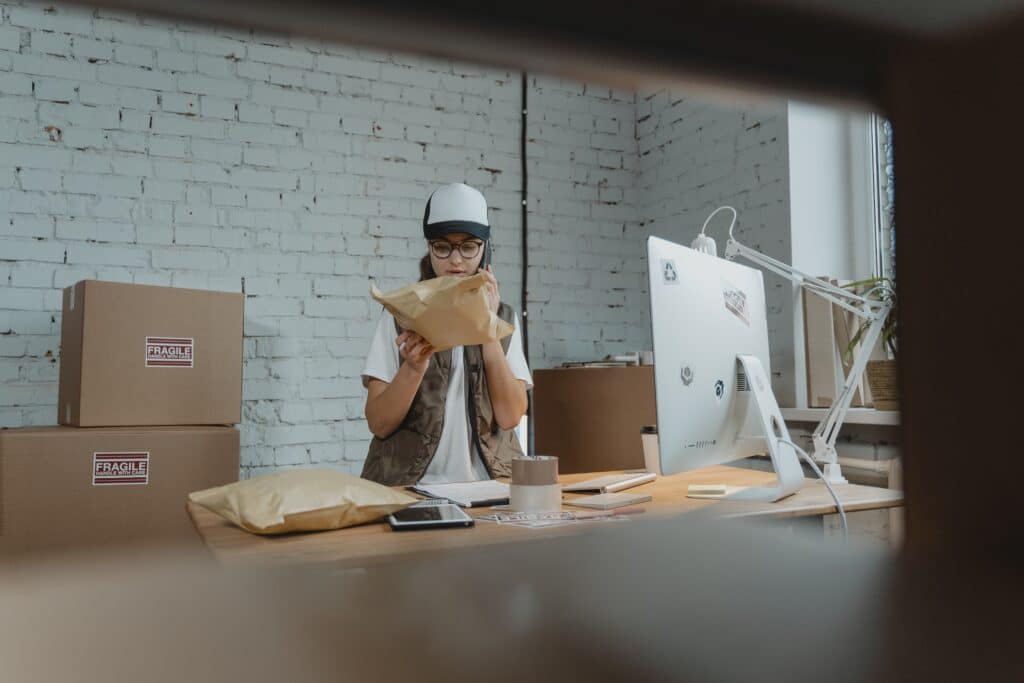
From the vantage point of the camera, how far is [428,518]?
104 cm

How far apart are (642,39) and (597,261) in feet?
10.8

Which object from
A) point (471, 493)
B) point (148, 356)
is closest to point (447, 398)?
point (471, 493)

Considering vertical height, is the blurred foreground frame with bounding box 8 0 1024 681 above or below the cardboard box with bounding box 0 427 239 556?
above

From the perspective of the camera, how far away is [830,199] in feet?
8.50

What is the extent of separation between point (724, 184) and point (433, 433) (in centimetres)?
165

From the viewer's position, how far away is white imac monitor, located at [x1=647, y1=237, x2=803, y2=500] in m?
1.16

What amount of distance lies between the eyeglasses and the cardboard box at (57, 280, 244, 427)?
2.59 ft

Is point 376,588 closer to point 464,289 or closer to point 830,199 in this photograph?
point 464,289

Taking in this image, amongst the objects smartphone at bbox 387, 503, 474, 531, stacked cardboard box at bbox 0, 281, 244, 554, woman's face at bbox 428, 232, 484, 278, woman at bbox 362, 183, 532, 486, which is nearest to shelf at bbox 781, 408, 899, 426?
woman at bbox 362, 183, 532, 486

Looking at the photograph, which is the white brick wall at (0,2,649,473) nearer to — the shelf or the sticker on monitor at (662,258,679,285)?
the shelf

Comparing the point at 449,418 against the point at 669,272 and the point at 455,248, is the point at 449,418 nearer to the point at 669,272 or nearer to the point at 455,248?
the point at 455,248

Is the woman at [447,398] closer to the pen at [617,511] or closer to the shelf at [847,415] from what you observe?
the pen at [617,511]

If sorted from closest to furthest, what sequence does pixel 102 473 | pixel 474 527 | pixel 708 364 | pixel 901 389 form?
pixel 901 389
pixel 474 527
pixel 708 364
pixel 102 473

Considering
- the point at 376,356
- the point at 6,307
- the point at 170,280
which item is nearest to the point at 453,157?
the point at 170,280
